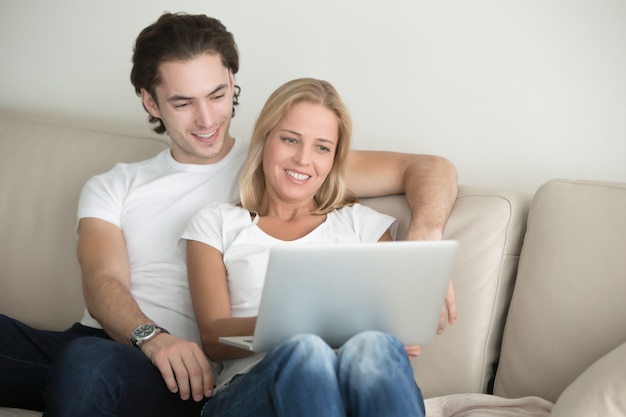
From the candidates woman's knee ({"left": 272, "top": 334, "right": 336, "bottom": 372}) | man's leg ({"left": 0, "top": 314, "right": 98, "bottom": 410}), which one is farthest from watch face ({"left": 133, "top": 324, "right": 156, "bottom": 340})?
woman's knee ({"left": 272, "top": 334, "right": 336, "bottom": 372})

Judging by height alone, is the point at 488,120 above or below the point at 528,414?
above

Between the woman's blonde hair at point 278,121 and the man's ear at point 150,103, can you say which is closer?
the woman's blonde hair at point 278,121

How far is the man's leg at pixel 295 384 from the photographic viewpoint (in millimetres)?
1327

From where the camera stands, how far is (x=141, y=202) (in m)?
2.24

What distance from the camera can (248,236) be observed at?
1962 millimetres

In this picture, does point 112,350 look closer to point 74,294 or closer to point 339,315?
point 339,315

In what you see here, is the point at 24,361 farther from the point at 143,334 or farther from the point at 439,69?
the point at 439,69

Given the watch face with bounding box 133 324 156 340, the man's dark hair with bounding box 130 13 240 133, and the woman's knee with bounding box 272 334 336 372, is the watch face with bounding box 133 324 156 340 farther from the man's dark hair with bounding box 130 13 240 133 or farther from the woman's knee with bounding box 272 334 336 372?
the man's dark hair with bounding box 130 13 240 133

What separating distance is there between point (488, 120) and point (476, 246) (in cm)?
55

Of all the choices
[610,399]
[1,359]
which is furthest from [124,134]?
[610,399]

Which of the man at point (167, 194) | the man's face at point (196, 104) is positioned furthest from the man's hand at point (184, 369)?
the man's face at point (196, 104)

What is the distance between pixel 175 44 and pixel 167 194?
41 centimetres

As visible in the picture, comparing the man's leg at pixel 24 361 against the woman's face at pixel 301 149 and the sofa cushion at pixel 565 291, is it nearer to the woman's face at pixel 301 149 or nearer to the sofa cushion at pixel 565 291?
the woman's face at pixel 301 149

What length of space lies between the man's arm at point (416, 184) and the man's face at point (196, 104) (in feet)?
1.28
